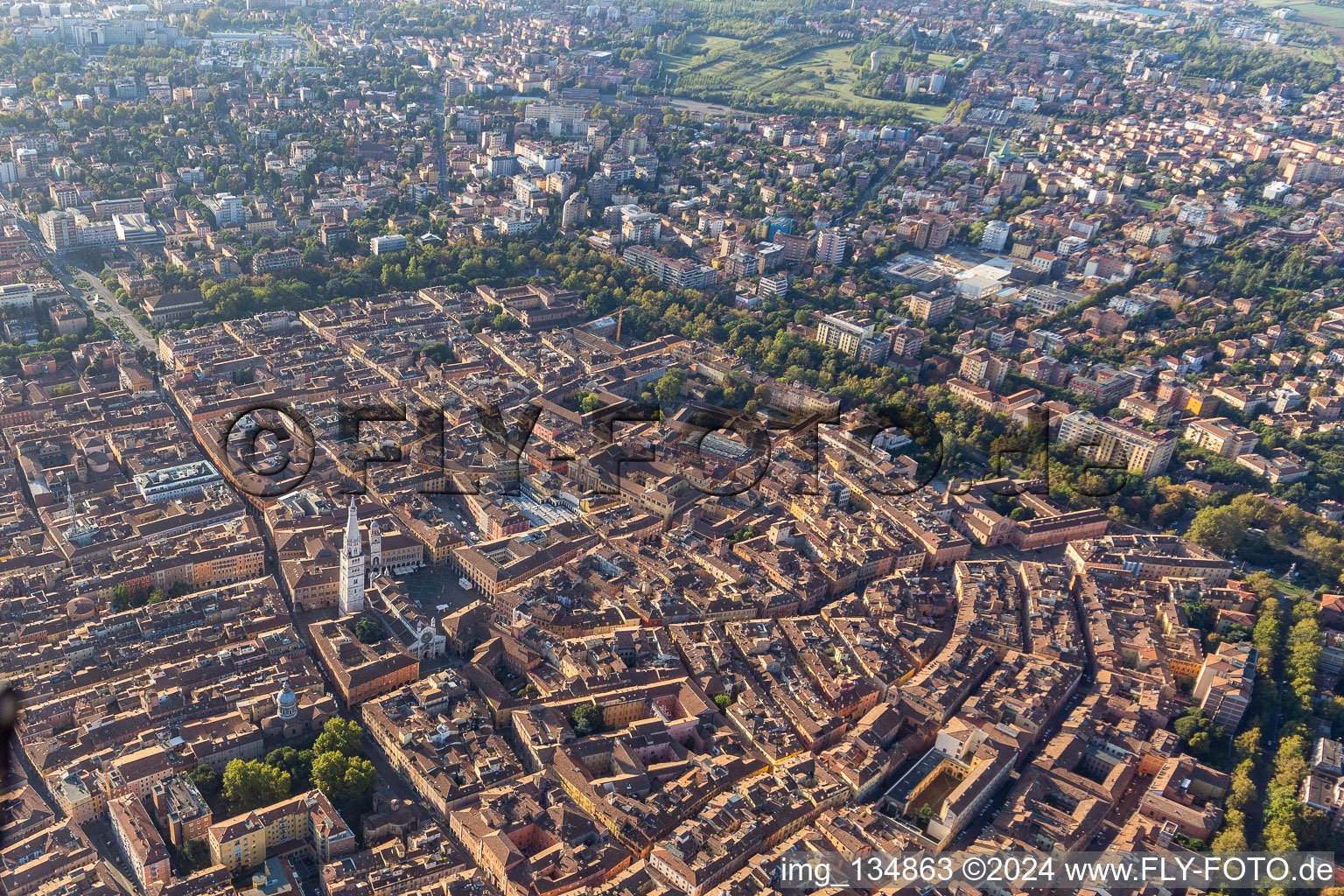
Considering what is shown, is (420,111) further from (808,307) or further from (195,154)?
(808,307)

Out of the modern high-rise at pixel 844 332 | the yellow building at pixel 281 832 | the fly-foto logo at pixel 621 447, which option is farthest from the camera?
the modern high-rise at pixel 844 332

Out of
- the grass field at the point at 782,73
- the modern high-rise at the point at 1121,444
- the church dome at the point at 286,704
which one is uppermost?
the church dome at the point at 286,704

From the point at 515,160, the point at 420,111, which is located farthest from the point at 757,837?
the point at 420,111

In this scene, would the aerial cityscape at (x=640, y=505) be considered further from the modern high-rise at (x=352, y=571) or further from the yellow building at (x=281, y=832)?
the modern high-rise at (x=352, y=571)

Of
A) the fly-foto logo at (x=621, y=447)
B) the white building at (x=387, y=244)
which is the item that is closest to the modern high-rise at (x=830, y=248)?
the fly-foto logo at (x=621, y=447)

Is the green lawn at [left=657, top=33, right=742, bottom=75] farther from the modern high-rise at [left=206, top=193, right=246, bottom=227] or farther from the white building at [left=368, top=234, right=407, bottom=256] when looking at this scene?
the modern high-rise at [left=206, top=193, right=246, bottom=227]

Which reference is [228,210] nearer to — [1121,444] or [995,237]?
[995,237]
